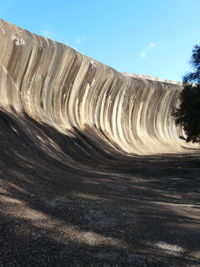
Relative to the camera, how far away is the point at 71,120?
68.7 feet

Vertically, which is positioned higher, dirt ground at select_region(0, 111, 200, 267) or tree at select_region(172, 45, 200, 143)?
tree at select_region(172, 45, 200, 143)

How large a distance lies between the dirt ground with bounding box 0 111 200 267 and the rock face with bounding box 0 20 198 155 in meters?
7.22

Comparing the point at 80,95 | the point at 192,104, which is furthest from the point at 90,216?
the point at 80,95

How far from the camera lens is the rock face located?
1702 cm

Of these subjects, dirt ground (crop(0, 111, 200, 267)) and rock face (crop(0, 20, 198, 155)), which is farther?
rock face (crop(0, 20, 198, 155))

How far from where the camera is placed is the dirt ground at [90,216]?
12.1 feet

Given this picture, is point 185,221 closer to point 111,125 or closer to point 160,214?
point 160,214

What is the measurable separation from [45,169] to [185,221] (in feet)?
16.7

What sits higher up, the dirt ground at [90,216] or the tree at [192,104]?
the tree at [192,104]

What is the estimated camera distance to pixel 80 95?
76.1 ft

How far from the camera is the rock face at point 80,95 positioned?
17.0 m

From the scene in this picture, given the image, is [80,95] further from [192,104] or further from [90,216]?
[90,216]

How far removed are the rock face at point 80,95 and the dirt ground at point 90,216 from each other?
722 cm

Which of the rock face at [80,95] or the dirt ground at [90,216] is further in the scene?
the rock face at [80,95]
